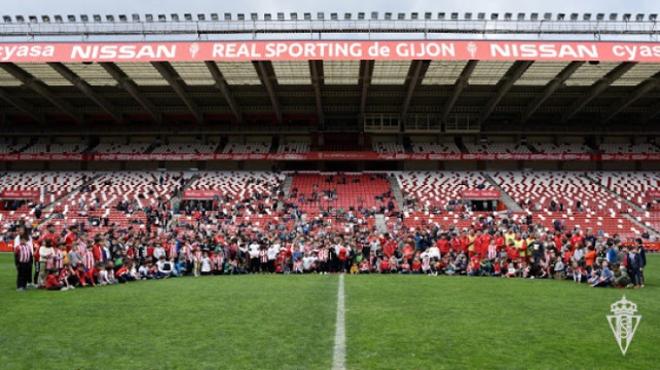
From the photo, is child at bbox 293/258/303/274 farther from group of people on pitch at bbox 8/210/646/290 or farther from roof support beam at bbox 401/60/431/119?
roof support beam at bbox 401/60/431/119

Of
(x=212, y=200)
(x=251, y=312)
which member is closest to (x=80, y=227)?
(x=212, y=200)

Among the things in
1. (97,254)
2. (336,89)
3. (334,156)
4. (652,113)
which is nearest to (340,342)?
(97,254)

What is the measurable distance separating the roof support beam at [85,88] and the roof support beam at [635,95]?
120 ft

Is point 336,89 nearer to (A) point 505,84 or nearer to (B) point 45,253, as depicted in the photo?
(A) point 505,84

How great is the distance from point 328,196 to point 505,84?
1395cm

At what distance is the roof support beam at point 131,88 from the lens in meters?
32.6

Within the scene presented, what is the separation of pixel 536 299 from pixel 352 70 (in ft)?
79.1

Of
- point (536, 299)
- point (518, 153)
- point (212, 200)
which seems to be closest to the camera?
point (536, 299)

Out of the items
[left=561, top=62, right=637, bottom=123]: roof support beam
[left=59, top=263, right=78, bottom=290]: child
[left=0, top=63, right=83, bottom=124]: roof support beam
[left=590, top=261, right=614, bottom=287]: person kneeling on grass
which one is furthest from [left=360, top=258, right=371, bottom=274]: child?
[left=0, top=63, right=83, bottom=124]: roof support beam

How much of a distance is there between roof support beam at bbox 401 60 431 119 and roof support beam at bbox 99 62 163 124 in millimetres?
18164

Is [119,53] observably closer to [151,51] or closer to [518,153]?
[151,51]

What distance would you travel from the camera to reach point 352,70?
1319 inches

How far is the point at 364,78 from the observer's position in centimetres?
3397

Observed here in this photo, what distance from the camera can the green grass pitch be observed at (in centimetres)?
609
